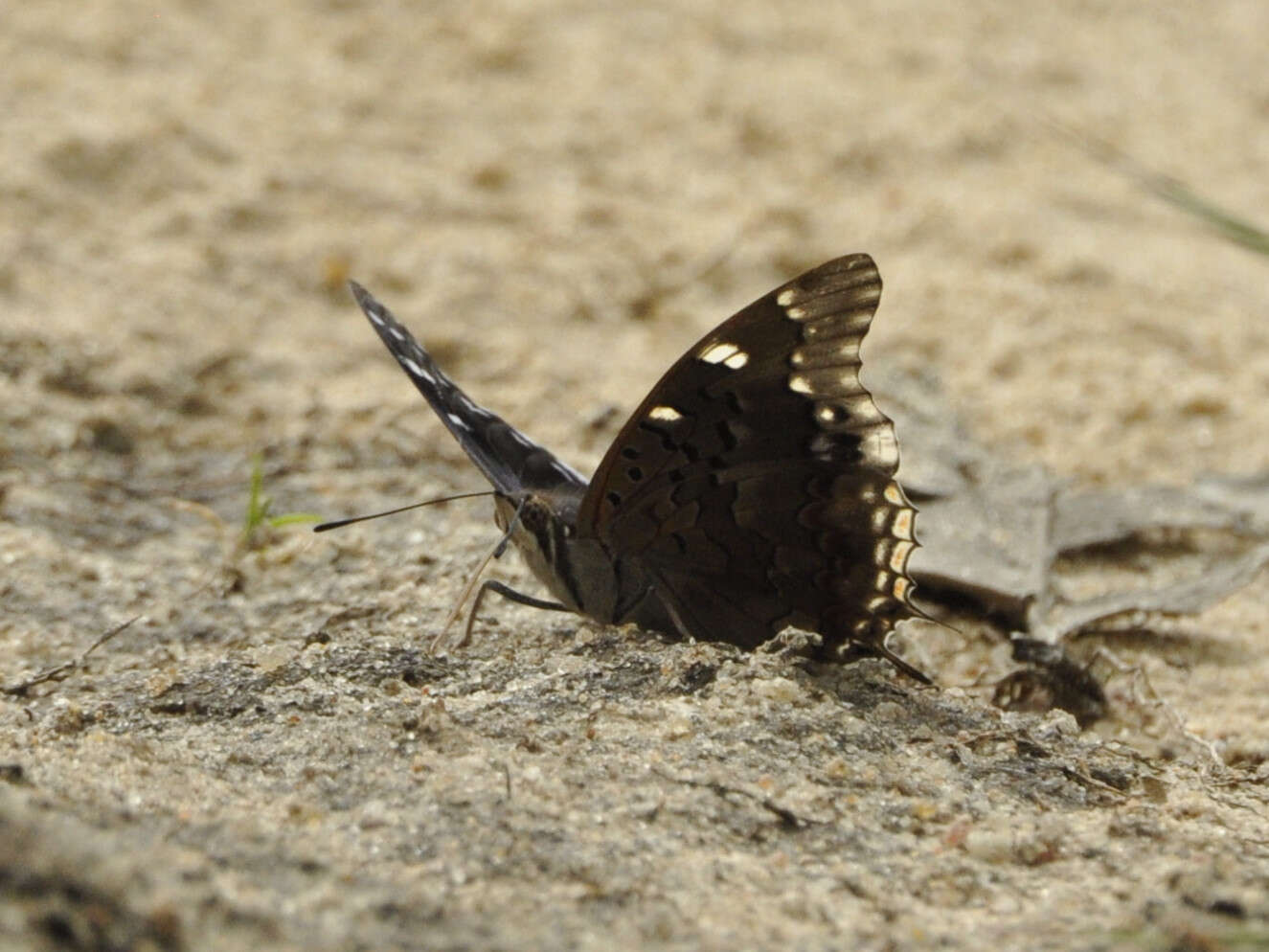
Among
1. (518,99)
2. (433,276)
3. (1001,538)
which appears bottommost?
(1001,538)

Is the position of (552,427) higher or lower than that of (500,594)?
higher

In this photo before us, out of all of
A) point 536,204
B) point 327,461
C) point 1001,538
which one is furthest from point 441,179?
point 1001,538

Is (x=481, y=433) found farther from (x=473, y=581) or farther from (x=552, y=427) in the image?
(x=552, y=427)

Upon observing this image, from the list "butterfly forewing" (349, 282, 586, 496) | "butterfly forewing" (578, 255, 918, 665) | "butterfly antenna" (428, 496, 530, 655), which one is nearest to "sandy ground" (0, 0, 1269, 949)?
"butterfly antenna" (428, 496, 530, 655)

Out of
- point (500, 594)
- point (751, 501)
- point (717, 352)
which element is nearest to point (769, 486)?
point (751, 501)

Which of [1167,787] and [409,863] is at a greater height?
[1167,787]

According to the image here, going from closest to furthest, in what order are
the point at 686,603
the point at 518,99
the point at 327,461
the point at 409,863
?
the point at 409,863 < the point at 686,603 < the point at 327,461 < the point at 518,99

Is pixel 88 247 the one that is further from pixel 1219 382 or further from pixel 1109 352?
pixel 1219 382

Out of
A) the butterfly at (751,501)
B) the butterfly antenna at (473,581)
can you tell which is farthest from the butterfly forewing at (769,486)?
the butterfly antenna at (473,581)

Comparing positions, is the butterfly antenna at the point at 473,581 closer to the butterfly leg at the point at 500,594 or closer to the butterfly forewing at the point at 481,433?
the butterfly leg at the point at 500,594
